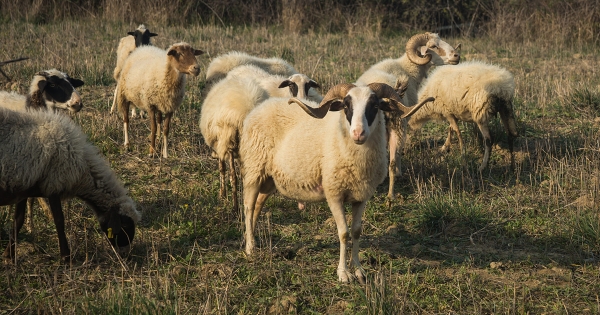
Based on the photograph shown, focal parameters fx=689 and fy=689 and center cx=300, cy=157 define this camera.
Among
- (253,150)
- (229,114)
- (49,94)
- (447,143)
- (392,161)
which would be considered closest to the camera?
(253,150)

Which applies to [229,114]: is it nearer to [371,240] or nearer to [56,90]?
[371,240]

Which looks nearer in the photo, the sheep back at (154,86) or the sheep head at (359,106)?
the sheep head at (359,106)

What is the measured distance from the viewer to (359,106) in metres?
5.52

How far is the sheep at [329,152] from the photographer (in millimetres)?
5641

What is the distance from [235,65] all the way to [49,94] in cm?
296

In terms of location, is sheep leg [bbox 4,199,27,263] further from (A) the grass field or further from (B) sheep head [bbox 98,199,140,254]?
(B) sheep head [bbox 98,199,140,254]

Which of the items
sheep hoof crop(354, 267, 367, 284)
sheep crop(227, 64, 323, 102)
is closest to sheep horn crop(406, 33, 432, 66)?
sheep crop(227, 64, 323, 102)

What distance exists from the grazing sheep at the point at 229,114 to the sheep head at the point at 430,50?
369 centimetres

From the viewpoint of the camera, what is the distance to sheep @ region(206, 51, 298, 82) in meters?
9.85

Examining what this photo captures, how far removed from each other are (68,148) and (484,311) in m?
3.69

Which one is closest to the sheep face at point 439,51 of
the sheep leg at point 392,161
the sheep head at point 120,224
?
the sheep leg at point 392,161

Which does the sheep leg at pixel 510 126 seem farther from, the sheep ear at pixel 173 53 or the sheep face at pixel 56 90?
the sheep face at pixel 56 90

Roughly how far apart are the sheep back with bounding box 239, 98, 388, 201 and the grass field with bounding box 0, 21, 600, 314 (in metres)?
0.59

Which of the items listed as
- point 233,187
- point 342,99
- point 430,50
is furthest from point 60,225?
point 430,50
